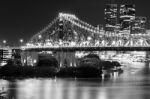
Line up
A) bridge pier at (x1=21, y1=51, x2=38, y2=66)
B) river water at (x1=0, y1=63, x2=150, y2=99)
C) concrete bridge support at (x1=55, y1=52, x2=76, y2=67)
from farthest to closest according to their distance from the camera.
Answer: bridge pier at (x1=21, y1=51, x2=38, y2=66) → concrete bridge support at (x1=55, y1=52, x2=76, y2=67) → river water at (x1=0, y1=63, x2=150, y2=99)

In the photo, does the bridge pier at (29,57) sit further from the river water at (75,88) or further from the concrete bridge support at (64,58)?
the river water at (75,88)

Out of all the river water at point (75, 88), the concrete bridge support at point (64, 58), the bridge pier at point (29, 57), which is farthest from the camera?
the bridge pier at point (29, 57)

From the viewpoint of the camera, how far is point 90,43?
44969mm

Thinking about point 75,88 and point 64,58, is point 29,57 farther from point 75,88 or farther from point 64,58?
point 75,88

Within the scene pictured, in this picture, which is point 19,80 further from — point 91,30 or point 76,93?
point 91,30

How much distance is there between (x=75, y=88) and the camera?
108ft

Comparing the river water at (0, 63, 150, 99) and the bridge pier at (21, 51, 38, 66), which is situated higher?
the bridge pier at (21, 51, 38, 66)

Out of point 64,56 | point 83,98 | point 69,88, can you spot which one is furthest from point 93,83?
point 64,56

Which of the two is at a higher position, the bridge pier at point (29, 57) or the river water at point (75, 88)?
the bridge pier at point (29, 57)

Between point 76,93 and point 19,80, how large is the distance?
27.0 ft

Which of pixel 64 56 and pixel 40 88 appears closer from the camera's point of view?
pixel 40 88

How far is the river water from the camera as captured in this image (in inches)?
1133

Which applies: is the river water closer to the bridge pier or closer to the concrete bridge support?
the concrete bridge support

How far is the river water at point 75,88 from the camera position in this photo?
94.4ft
